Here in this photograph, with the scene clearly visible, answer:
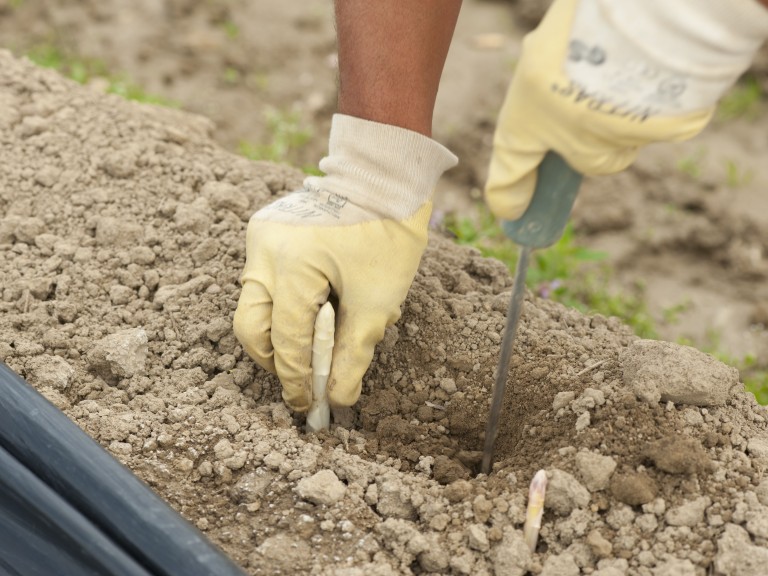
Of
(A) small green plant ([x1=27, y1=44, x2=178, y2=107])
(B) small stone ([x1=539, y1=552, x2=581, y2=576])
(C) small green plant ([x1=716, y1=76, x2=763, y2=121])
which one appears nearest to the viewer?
(B) small stone ([x1=539, y1=552, x2=581, y2=576])

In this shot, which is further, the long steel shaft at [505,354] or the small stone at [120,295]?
the small stone at [120,295]

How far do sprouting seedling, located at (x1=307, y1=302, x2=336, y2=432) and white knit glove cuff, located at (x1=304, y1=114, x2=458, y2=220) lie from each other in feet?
0.85

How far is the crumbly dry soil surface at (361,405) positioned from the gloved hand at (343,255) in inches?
5.7

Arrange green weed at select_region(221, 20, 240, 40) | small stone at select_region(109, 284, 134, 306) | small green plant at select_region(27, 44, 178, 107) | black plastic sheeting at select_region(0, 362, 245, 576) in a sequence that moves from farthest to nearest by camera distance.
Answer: green weed at select_region(221, 20, 240, 40) → small green plant at select_region(27, 44, 178, 107) → small stone at select_region(109, 284, 134, 306) → black plastic sheeting at select_region(0, 362, 245, 576)

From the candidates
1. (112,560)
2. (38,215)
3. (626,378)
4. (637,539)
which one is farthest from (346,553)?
(38,215)

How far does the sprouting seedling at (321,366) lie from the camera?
5.96ft

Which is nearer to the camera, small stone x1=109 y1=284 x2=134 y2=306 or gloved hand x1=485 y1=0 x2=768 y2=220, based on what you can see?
gloved hand x1=485 y1=0 x2=768 y2=220

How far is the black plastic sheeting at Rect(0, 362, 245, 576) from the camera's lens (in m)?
1.47

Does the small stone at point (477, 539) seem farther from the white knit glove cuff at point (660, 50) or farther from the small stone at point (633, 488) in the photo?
the white knit glove cuff at point (660, 50)

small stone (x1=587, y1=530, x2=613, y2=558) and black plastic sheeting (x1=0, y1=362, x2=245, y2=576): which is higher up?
small stone (x1=587, y1=530, x2=613, y2=558)

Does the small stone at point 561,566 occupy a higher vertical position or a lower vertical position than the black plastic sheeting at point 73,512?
higher

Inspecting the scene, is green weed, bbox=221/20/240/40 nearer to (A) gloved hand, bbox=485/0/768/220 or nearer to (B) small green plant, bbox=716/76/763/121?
(B) small green plant, bbox=716/76/763/121

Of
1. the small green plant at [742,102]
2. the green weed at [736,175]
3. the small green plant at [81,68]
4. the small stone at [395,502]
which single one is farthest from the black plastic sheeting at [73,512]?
the small green plant at [742,102]

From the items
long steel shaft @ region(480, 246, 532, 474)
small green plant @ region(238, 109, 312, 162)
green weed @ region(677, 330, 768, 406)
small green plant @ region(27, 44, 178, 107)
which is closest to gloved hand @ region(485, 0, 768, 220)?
long steel shaft @ region(480, 246, 532, 474)
